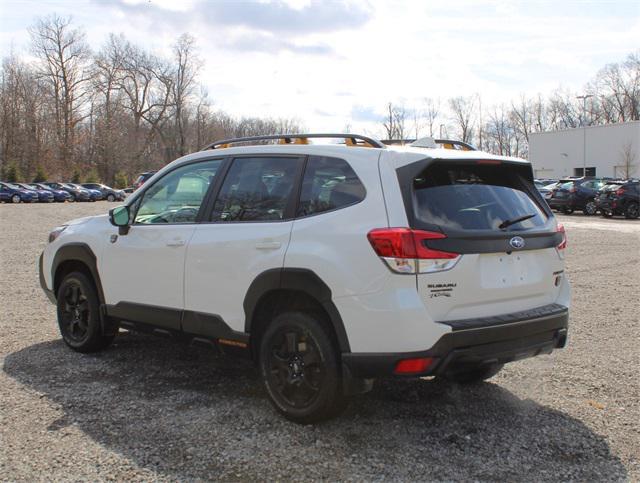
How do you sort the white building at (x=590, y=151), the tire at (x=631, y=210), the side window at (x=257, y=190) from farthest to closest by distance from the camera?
the white building at (x=590, y=151) → the tire at (x=631, y=210) → the side window at (x=257, y=190)

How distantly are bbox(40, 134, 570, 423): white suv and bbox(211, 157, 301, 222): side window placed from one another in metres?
0.01

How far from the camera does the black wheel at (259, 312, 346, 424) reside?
370 centimetres

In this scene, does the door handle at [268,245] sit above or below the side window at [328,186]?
below

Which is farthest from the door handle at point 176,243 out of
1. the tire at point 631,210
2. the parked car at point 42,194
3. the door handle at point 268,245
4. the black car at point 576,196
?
the parked car at point 42,194

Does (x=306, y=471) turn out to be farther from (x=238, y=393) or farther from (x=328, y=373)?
(x=238, y=393)

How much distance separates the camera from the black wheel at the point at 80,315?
5441 mm

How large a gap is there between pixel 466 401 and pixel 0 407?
329 centimetres

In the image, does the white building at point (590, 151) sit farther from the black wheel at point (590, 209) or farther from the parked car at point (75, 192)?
the parked car at point (75, 192)

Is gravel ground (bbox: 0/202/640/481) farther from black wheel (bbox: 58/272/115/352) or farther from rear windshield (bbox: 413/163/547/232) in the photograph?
rear windshield (bbox: 413/163/547/232)

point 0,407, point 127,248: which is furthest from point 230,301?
point 0,407

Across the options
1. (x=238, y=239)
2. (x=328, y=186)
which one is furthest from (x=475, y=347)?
(x=238, y=239)

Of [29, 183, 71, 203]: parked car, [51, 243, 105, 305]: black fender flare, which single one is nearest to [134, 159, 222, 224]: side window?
[51, 243, 105, 305]: black fender flare

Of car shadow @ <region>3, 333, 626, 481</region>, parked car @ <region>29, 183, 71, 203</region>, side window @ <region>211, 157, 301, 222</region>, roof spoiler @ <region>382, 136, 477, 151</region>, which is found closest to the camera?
car shadow @ <region>3, 333, 626, 481</region>

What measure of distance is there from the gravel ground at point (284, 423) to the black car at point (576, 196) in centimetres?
2389
